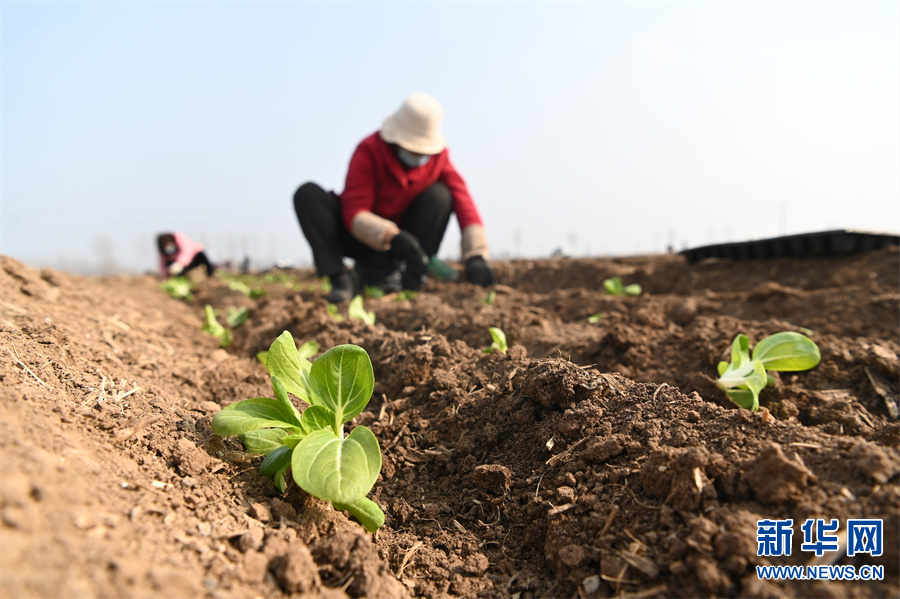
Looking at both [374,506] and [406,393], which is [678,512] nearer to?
[374,506]

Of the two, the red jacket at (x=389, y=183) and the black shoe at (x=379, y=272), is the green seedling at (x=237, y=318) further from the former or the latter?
the black shoe at (x=379, y=272)

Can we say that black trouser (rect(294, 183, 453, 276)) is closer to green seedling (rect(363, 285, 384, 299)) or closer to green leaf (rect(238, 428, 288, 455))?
Result: green seedling (rect(363, 285, 384, 299))

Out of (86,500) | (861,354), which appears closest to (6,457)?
(86,500)

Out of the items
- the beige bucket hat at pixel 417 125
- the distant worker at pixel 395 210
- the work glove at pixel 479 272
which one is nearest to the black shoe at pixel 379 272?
the distant worker at pixel 395 210

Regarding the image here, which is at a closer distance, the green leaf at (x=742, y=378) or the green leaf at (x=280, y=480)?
the green leaf at (x=280, y=480)

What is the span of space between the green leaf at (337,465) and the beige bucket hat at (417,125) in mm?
4329

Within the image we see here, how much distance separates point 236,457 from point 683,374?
76.2 inches

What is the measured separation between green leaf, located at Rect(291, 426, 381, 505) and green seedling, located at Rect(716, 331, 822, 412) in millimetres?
1403

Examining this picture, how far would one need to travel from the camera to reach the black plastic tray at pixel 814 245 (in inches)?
213

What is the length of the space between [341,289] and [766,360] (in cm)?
407

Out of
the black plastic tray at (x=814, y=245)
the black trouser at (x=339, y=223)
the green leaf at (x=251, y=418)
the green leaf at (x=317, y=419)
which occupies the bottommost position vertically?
the green leaf at (x=317, y=419)

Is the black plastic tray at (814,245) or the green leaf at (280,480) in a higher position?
the black plastic tray at (814,245)

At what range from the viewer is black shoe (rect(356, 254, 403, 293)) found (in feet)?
20.3

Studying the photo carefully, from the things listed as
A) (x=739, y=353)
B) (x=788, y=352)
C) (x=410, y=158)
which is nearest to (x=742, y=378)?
(x=739, y=353)
